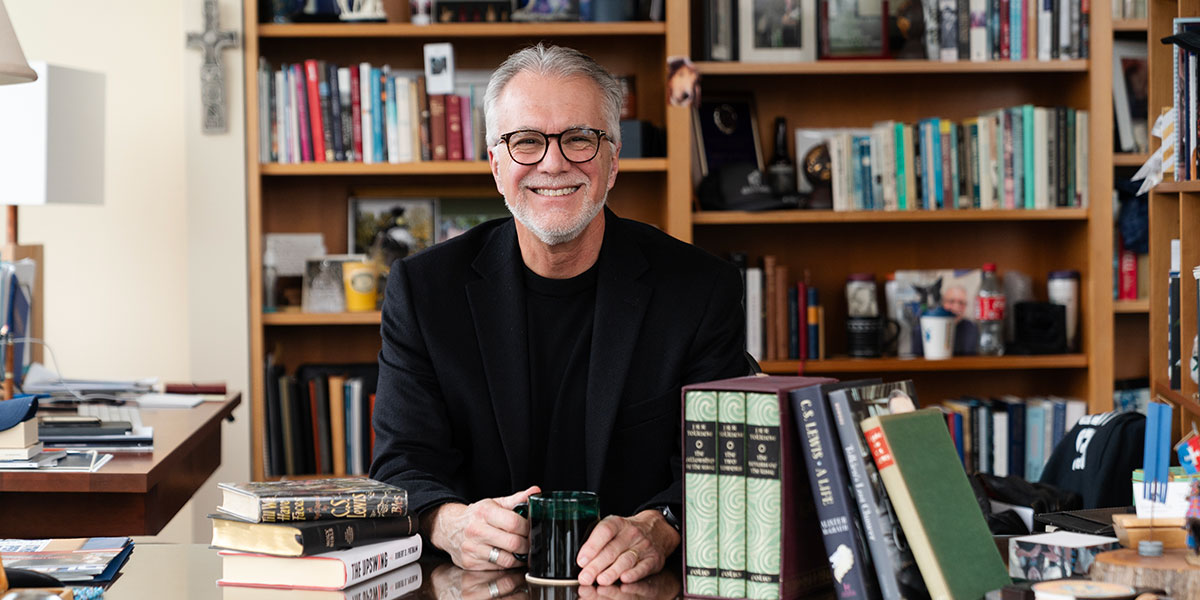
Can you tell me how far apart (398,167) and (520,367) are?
5.50 ft

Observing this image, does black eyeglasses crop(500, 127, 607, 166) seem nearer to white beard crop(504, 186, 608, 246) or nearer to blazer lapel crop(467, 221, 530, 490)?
white beard crop(504, 186, 608, 246)

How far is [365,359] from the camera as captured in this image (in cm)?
369

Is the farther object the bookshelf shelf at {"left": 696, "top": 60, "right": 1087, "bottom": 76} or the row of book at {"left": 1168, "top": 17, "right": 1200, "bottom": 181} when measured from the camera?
the bookshelf shelf at {"left": 696, "top": 60, "right": 1087, "bottom": 76}

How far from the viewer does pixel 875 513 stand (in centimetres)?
110

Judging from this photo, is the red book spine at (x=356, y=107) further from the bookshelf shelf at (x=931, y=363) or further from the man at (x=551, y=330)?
the man at (x=551, y=330)

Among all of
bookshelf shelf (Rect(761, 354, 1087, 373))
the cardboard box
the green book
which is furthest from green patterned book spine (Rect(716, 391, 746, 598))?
bookshelf shelf (Rect(761, 354, 1087, 373))

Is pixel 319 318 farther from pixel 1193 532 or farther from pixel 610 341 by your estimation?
pixel 1193 532

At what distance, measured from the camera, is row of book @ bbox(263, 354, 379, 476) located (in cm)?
343

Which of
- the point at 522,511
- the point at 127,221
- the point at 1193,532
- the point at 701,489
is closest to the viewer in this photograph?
the point at 1193,532

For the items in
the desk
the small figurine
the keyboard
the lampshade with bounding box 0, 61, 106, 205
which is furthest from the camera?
the lampshade with bounding box 0, 61, 106, 205

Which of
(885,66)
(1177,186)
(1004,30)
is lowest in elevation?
(1177,186)

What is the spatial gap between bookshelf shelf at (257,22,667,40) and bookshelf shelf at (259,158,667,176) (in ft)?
1.17

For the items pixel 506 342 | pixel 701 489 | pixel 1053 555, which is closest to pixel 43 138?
pixel 506 342

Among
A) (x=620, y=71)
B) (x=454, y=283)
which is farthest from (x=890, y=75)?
(x=454, y=283)
